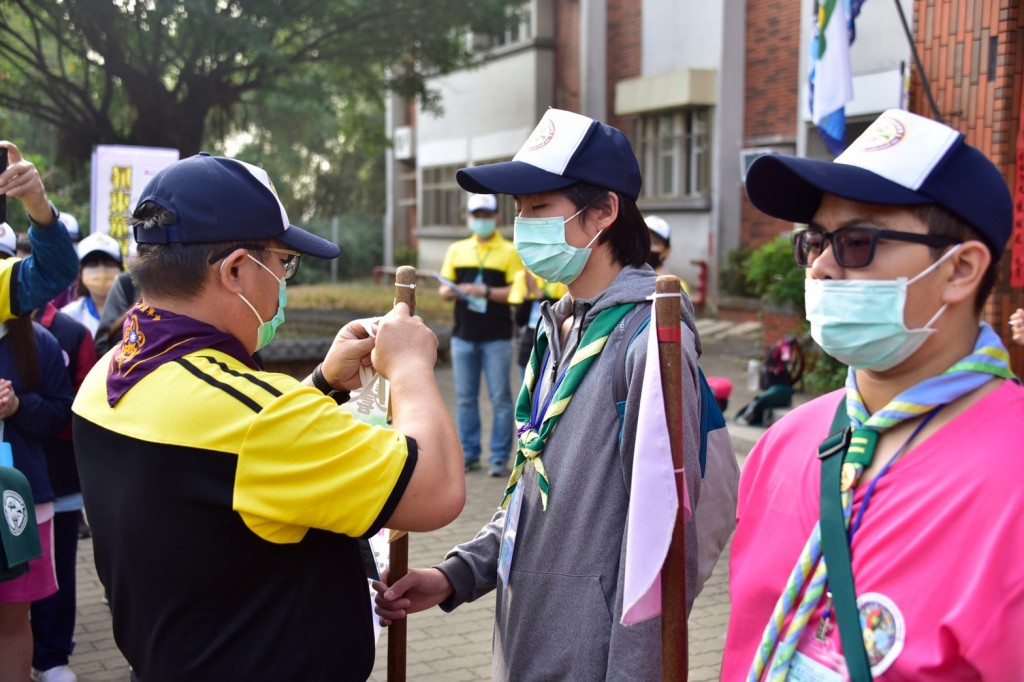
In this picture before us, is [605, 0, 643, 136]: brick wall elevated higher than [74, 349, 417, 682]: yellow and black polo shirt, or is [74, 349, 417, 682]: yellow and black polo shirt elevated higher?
[605, 0, 643, 136]: brick wall

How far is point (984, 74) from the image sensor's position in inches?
301

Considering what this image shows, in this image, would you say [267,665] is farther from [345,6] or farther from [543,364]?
[345,6]

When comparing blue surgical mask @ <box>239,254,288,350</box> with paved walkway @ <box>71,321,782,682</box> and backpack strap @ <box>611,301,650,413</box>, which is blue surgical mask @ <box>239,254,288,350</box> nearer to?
backpack strap @ <box>611,301,650,413</box>

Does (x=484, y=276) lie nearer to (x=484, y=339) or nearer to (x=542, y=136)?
(x=484, y=339)

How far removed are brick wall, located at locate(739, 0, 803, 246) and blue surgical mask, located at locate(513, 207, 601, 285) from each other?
Result: 1487 cm

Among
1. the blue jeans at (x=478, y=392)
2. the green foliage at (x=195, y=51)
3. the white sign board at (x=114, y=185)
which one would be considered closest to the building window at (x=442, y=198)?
the green foliage at (x=195, y=51)

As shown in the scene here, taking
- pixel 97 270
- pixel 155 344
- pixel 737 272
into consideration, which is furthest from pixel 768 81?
pixel 155 344

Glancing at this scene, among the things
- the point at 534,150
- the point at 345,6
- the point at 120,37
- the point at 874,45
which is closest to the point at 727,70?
the point at 874,45

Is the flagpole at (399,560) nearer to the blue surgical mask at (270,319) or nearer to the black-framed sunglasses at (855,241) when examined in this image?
the blue surgical mask at (270,319)

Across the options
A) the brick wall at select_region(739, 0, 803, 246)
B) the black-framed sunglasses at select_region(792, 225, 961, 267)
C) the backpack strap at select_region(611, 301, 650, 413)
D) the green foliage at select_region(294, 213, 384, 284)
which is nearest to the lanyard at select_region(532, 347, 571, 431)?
the backpack strap at select_region(611, 301, 650, 413)

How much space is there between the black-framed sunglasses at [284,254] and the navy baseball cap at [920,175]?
3.64ft

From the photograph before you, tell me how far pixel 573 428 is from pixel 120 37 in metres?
15.0

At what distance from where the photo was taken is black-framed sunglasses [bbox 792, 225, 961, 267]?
184cm

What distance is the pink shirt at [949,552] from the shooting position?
5.29ft
